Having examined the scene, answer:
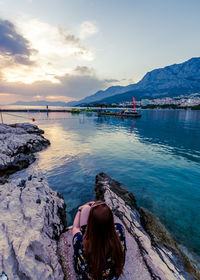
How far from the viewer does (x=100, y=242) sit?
6.45 feet

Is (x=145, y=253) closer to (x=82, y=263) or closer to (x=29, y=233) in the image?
(x=82, y=263)

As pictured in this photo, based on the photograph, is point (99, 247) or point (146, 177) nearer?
point (99, 247)

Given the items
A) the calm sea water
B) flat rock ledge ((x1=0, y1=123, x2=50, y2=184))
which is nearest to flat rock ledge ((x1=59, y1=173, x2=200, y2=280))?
the calm sea water

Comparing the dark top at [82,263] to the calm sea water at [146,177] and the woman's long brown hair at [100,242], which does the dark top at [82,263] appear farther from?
the calm sea water at [146,177]

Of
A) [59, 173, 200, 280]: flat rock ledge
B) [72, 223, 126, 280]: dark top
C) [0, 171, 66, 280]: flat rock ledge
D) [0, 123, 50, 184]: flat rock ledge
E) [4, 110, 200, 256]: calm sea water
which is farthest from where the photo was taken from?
[0, 123, 50, 184]: flat rock ledge

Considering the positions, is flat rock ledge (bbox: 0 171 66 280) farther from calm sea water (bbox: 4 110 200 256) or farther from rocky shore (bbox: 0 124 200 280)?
calm sea water (bbox: 4 110 200 256)

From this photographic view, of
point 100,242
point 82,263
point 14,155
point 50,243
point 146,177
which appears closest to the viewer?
point 100,242

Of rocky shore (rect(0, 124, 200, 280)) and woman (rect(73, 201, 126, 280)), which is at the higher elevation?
woman (rect(73, 201, 126, 280))

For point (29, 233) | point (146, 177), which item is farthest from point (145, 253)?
point (146, 177)

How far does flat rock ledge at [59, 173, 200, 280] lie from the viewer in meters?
3.26

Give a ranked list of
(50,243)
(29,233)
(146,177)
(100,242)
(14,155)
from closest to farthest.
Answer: (100,242)
(29,233)
(50,243)
(146,177)
(14,155)

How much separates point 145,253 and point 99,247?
8.97 ft

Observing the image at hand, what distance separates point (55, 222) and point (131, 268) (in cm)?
257

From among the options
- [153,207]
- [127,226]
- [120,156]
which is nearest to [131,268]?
[127,226]
